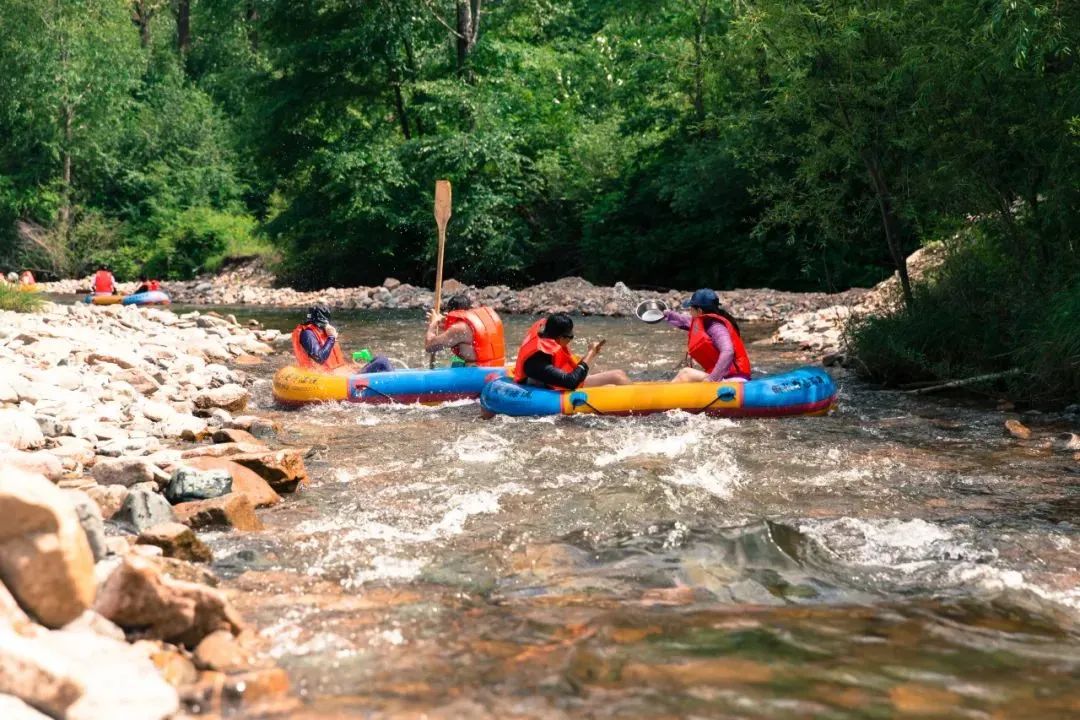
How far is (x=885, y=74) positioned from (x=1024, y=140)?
1.62 meters

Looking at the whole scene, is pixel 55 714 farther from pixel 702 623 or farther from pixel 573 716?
pixel 702 623

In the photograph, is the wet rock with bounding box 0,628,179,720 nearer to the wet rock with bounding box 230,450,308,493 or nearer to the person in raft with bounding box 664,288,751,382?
the wet rock with bounding box 230,450,308,493

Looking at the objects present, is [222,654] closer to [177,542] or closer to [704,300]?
[177,542]

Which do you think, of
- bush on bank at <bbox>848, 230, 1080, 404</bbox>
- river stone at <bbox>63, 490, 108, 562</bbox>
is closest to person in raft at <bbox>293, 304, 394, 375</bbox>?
bush on bank at <bbox>848, 230, 1080, 404</bbox>

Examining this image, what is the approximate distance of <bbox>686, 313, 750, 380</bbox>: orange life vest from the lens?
8.68 metres

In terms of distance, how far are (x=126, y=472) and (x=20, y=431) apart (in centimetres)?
Result: 110

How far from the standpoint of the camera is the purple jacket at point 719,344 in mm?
8586

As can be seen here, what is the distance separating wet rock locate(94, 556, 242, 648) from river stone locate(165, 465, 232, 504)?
1772 mm

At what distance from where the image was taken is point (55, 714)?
2.85 m

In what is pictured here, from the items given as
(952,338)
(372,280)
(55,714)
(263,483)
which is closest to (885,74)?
(952,338)

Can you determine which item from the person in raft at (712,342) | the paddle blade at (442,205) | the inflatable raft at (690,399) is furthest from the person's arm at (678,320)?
the paddle blade at (442,205)

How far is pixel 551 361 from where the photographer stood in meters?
8.62

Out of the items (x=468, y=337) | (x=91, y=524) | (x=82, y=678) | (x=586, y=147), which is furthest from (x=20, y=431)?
(x=586, y=147)

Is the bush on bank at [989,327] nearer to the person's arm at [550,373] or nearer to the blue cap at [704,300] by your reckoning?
the blue cap at [704,300]
